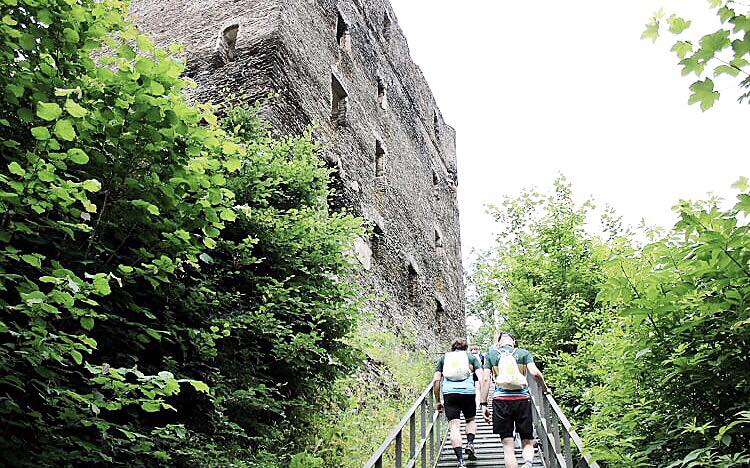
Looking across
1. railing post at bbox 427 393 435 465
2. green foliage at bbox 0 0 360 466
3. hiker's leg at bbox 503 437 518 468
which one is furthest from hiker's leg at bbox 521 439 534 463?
green foliage at bbox 0 0 360 466

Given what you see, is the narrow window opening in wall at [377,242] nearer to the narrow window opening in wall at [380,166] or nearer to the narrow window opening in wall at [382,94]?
the narrow window opening in wall at [380,166]

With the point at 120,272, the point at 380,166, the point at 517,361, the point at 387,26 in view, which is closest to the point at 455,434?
the point at 517,361

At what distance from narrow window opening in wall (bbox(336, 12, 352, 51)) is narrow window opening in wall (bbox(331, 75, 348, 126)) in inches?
52.9

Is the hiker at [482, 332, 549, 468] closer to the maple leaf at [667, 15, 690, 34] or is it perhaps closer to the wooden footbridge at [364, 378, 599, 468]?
the wooden footbridge at [364, 378, 599, 468]

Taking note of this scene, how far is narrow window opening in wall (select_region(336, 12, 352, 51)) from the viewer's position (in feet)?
43.4

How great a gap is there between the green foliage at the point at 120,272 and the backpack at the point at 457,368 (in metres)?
1.52

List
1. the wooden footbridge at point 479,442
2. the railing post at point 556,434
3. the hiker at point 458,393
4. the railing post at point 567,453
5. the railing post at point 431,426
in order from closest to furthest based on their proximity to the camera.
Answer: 1. the railing post at point 567,453
2. the wooden footbridge at point 479,442
3. the railing post at point 556,434
4. the hiker at point 458,393
5. the railing post at point 431,426

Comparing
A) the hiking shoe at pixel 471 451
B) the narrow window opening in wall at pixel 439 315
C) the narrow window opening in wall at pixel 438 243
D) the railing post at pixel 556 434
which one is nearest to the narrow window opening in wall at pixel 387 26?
the narrow window opening in wall at pixel 438 243

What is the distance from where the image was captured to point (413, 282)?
50.6ft

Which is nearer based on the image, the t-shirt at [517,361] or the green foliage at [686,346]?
the green foliage at [686,346]

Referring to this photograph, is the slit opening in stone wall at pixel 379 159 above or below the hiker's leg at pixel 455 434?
above

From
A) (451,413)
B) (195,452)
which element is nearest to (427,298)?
(451,413)

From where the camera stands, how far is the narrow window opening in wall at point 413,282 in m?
15.2

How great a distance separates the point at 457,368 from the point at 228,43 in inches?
256
